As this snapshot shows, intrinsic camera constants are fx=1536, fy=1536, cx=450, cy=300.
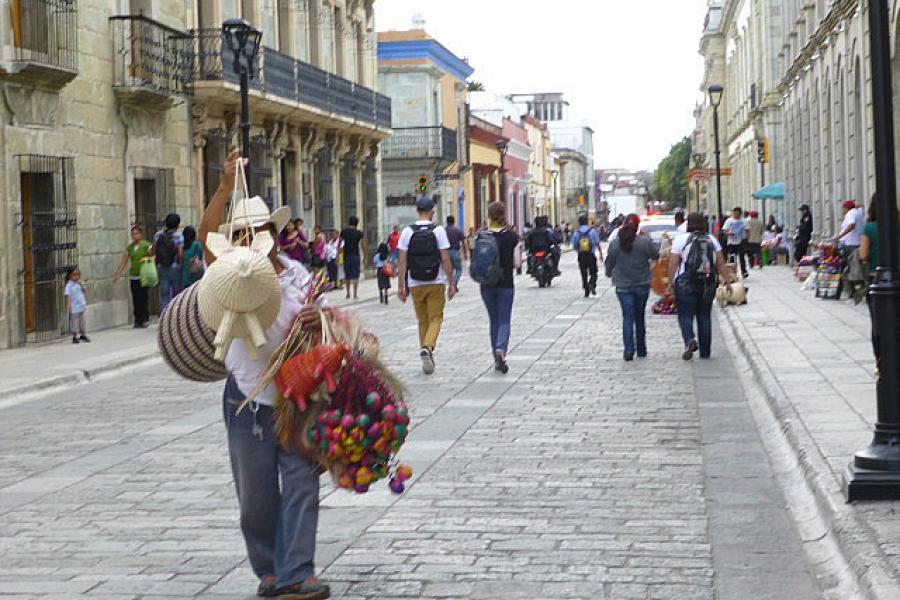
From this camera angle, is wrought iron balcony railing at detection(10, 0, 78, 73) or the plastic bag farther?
the plastic bag

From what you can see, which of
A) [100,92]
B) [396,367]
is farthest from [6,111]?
[396,367]

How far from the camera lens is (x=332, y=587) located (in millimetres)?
Answer: 6258

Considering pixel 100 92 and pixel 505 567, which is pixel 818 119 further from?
pixel 505 567

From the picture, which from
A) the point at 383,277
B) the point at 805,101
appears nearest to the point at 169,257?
the point at 383,277

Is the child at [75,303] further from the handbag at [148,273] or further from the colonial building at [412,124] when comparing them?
the colonial building at [412,124]

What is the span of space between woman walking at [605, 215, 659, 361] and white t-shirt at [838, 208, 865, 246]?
712 centimetres

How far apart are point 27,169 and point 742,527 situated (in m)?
15.4

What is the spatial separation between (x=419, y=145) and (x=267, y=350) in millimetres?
50497

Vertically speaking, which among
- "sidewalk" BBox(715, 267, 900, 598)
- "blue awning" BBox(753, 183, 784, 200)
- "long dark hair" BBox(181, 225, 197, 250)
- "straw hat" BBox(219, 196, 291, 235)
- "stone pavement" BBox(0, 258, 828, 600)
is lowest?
"stone pavement" BBox(0, 258, 828, 600)

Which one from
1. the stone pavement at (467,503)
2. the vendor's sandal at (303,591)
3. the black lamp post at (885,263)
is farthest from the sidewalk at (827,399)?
the vendor's sandal at (303,591)

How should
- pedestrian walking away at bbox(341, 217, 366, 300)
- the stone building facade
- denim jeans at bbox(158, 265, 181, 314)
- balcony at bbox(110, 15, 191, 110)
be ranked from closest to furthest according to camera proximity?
denim jeans at bbox(158, 265, 181, 314)
balcony at bbox(110, 15, 191, 110)
the stone building facade
pedestrian walking away at bbox(341, 217, 366, 300)

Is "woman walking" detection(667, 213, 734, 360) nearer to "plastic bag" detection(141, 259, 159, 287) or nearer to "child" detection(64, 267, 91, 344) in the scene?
"child" detection(64, 267, 91, 344)

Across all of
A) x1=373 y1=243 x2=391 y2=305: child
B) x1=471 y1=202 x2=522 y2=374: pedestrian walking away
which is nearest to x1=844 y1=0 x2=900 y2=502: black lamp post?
x1=471 y1=202 x2=522 y2=374: pedestrian walking away

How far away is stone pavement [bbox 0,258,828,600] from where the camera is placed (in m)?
6.36
